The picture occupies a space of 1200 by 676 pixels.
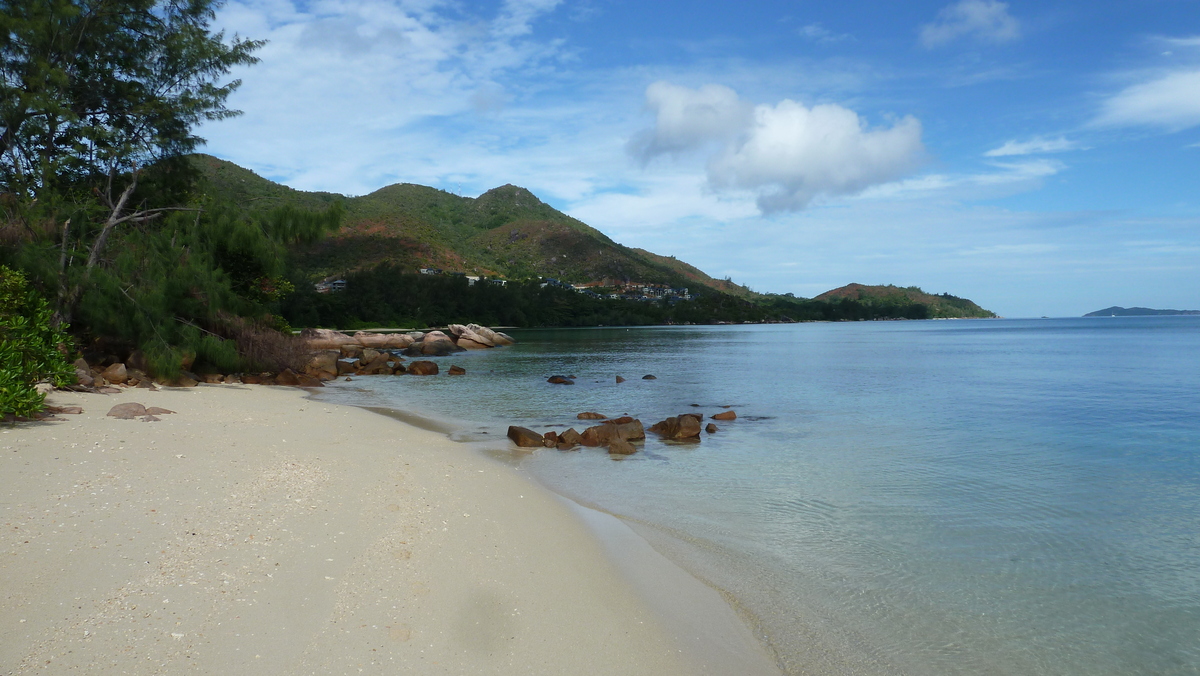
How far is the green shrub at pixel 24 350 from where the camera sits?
26.1ft

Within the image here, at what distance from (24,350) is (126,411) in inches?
65.1

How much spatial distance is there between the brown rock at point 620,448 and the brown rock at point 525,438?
1.39m

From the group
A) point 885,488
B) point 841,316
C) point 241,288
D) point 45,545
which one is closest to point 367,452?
point 45,545

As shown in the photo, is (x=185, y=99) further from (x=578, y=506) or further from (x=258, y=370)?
(x=578, y=506)

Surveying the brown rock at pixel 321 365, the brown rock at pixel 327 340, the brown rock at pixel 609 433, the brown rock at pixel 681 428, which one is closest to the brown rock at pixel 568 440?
the brown rock at pixel 609 433

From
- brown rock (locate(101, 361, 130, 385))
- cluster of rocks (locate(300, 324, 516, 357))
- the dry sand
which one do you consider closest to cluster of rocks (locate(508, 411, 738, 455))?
the dry sand

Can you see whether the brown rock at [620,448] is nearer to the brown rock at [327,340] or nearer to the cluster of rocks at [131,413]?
the cluster of rocks at [131,413]

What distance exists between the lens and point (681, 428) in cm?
1398

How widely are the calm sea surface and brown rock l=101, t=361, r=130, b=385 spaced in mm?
5538

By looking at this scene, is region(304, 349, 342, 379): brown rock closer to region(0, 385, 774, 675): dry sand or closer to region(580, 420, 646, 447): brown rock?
region(580, 420, 646, 447): brown rock

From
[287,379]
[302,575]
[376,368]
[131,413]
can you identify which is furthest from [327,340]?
[302,575]

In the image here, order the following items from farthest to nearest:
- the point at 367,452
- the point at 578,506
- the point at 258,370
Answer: the point at 258,370 → the point at 367,452 → the point at 578,506

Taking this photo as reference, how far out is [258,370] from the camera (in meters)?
20.8

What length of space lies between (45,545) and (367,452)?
4.96 m
